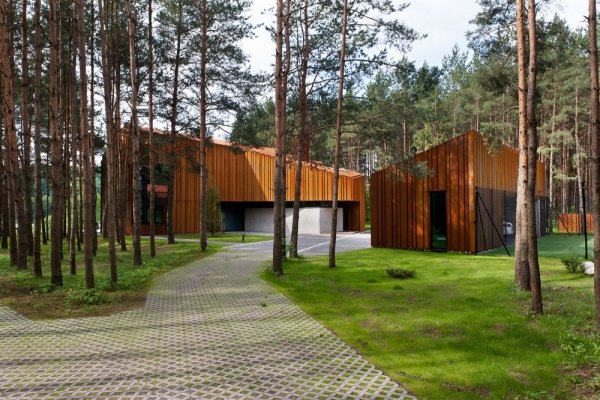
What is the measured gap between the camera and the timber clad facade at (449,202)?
58.3 ft

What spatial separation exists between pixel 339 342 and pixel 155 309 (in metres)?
3.91

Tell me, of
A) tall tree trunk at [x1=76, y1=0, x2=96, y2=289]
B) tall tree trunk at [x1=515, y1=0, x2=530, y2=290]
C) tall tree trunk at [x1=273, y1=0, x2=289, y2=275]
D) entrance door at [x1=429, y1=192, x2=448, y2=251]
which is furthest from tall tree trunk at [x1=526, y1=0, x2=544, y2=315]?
entrance door at [x1=429, y1=192, x2=448, y2=251]

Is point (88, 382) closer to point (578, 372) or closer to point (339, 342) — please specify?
point (339, 342)

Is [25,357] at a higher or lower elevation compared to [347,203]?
lower

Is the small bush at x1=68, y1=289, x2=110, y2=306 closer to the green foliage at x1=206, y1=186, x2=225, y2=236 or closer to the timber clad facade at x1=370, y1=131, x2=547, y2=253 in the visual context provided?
the timber clad facade at x1=370, y1=131, x2=547, y2=253

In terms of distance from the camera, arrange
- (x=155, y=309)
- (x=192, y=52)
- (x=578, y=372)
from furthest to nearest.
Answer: (x=192, y=52)
(x=155, y=309)
(x=578, y=372)

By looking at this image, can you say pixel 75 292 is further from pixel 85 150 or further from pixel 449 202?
pixel 449 202

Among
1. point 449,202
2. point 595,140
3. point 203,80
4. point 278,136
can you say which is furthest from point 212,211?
point 595,140

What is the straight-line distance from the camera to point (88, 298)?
8.64 m

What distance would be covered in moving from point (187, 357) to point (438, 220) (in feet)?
50.3

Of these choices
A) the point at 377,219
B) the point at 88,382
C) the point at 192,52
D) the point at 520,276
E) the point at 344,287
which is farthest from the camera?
the point at 377,219

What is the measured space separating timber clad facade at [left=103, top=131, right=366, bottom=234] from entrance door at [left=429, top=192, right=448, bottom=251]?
49.0 ft

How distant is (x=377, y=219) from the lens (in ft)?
70.2

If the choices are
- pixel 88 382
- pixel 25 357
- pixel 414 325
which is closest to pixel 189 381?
pixel 88 382
